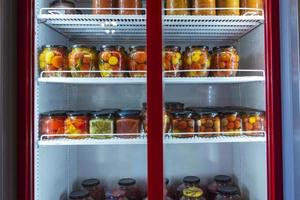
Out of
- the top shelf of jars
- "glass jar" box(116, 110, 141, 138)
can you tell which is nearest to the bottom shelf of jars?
"glass jar" box(116, 110, 141, 138)

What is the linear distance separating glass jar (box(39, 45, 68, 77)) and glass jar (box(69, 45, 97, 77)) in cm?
3

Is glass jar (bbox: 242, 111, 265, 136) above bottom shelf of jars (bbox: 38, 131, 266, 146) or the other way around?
above

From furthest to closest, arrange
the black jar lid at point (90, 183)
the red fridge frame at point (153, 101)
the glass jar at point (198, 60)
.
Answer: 1. the black jar lid at point (90, 183)
2. the glass jar at point (198, 60)
3. the red fridge frame at point (153, 101)

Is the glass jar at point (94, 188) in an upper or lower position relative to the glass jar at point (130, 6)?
lower

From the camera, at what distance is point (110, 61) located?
1.27 meters

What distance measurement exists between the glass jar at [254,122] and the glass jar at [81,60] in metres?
0.76

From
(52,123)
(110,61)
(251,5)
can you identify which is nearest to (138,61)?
(110,61)

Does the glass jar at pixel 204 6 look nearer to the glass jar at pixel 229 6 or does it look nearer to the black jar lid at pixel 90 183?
the glass jar at pixel 229 6

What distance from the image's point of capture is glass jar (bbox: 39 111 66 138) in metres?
1.20

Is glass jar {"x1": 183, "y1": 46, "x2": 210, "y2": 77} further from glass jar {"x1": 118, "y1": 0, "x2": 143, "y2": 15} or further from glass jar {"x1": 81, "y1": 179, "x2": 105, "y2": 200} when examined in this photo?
glass jar {"x1": 81, "y1": 179, "x2": 105, "y2": 200}

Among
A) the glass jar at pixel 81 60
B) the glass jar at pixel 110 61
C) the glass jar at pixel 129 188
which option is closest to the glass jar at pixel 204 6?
the glass jar at pixel 110 61

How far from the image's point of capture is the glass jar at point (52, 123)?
1.20 m

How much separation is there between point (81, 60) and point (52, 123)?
1.04 ft
